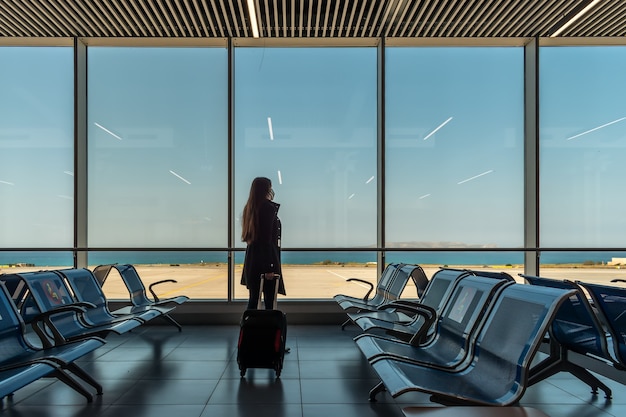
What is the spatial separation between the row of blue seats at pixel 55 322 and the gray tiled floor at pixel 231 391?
8.9 inches

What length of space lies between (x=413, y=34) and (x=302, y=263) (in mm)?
3456

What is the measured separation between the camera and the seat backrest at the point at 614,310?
2.36 m

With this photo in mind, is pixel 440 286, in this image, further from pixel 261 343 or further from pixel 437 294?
pixel 261 343

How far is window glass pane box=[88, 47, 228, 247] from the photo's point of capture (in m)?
6.00

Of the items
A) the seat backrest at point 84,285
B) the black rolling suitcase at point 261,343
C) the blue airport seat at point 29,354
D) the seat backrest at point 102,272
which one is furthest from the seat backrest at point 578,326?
the seat backrest at point 102,272

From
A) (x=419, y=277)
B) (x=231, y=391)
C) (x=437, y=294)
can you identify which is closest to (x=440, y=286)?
(x=437, y=294)

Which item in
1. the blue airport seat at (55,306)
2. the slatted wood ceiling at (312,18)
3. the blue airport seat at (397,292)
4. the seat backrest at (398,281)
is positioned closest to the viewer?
the blue airport seat at (55,306)

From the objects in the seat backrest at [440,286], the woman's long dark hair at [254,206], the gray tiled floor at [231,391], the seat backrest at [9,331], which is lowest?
the gray tiled floor at [231,391]

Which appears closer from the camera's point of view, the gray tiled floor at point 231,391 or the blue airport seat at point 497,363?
the blue airport seat at point 497,363

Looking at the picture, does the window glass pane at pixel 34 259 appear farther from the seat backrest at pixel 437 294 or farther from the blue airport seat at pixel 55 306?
the seat backrest at pixel 437 294

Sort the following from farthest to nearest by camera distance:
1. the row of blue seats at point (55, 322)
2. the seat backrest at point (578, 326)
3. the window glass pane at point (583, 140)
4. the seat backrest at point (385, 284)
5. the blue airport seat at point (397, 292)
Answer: the window glass pane at point (583, 140), the seat backrest at point (385, 284), the blue airport seat at point (397, 292), the seat backrest at point (578, 326), the row of blue seats at point (55, 322)

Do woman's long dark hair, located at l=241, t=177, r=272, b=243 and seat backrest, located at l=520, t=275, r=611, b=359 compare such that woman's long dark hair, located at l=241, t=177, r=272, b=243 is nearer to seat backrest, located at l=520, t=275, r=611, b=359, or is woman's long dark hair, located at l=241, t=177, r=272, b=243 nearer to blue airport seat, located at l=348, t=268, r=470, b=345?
blue airport seat, located at l=348, t=268, r=470, b=345

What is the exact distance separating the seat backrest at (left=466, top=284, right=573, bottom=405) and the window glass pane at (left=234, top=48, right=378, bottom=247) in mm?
3865

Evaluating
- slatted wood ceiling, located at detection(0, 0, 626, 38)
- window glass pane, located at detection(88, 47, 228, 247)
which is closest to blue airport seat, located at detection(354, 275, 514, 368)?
window glass pane, located at detection(88, 47, 228, 247)
